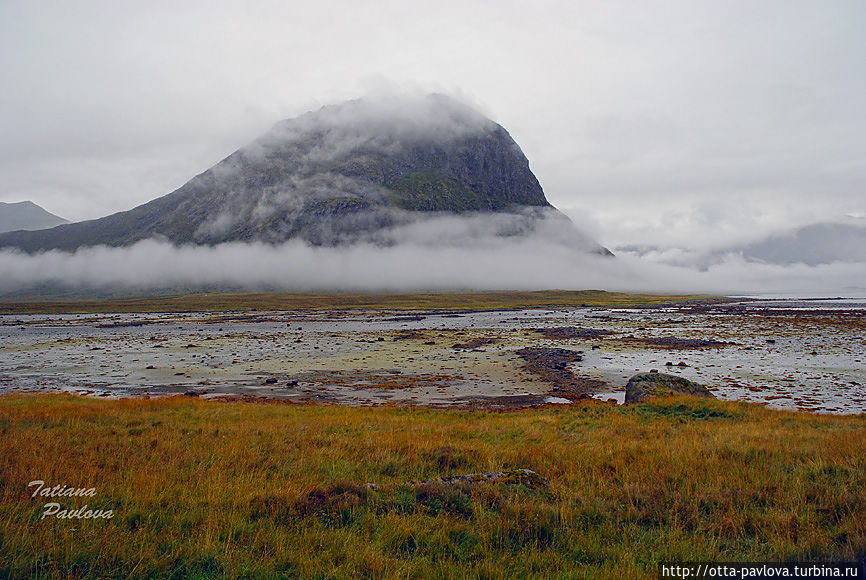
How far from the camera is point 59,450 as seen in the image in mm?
10062

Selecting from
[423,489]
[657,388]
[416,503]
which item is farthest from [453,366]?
[416,503]

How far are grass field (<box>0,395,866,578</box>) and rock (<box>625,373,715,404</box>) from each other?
318 inches

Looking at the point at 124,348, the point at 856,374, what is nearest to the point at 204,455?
the point at 856,374

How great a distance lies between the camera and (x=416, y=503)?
7.33 m

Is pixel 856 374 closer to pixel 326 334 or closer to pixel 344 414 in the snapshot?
pixel 344 414

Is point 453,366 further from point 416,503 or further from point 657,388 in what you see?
point 416,503

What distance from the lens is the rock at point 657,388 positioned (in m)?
21.7

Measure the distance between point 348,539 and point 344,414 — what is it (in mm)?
13705

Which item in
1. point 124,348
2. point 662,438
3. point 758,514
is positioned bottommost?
point 124,348

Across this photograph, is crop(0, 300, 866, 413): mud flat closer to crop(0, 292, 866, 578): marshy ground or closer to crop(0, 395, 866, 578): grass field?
crop(0, 292, 866, 578): marshy ground

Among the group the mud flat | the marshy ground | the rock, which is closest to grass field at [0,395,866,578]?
the marshy ground

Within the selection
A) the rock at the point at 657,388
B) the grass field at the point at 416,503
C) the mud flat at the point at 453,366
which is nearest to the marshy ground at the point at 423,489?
the grass field at the point at 416,503

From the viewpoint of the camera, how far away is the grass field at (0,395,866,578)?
5.29m

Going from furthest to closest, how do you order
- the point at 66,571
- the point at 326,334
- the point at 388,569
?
the point at 326,334 < the point at 388,569 < the point at 66,571
